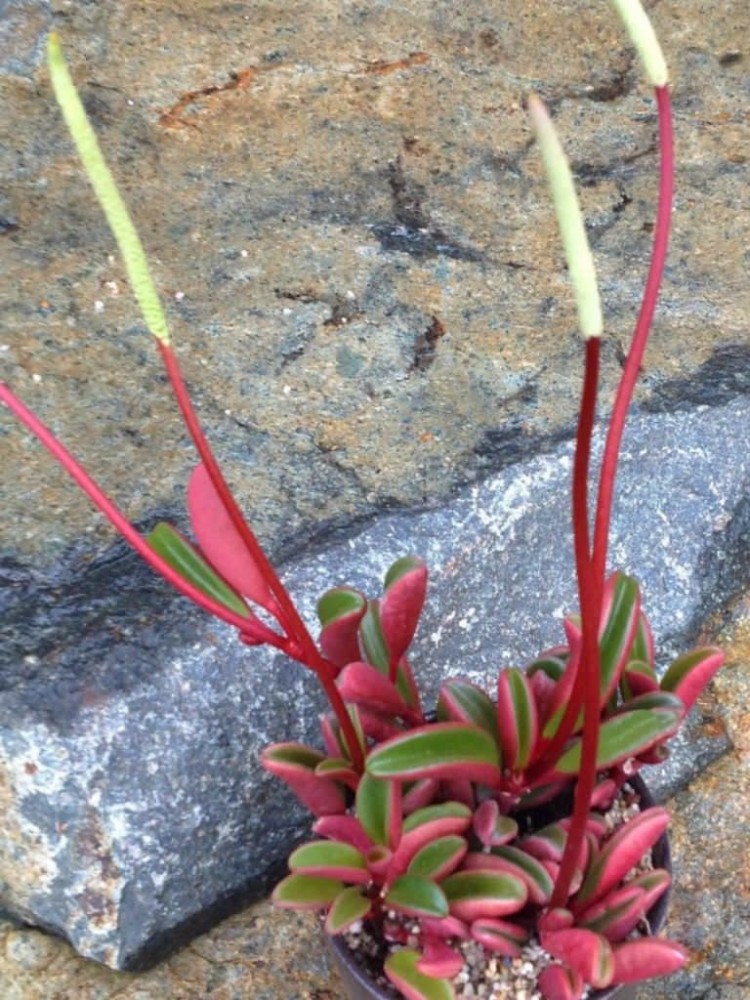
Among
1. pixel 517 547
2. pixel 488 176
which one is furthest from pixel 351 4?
pixel 517 547

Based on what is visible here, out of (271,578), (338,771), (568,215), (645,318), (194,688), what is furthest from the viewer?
(194,688)

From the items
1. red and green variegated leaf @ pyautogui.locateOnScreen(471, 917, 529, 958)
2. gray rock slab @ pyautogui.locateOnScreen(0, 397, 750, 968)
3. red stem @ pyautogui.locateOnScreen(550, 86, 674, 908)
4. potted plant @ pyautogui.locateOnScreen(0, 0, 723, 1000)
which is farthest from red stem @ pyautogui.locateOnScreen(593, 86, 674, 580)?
gray rock slab @ pyautogui.locateOnScreen(0, 397, 750, 968)

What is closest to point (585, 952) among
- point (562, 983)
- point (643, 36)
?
point (562, 983)

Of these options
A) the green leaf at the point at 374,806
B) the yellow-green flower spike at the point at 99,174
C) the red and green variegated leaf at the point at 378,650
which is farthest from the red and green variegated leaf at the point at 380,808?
the yellow-green flower spike at the point at 99,174

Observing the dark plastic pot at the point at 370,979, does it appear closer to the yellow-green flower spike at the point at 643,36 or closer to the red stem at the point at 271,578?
the red stem at the point at 271,578

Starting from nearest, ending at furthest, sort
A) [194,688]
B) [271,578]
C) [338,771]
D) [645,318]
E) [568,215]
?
[568,215], [645,318], [271,578], [338,771], [194,688]

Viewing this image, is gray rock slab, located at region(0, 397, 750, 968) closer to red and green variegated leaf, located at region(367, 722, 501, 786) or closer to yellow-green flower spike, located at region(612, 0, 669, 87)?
red and green variegated leaf, located at region(367, 722, 501, 786)

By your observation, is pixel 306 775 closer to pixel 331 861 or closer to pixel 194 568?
pixel 331 861
